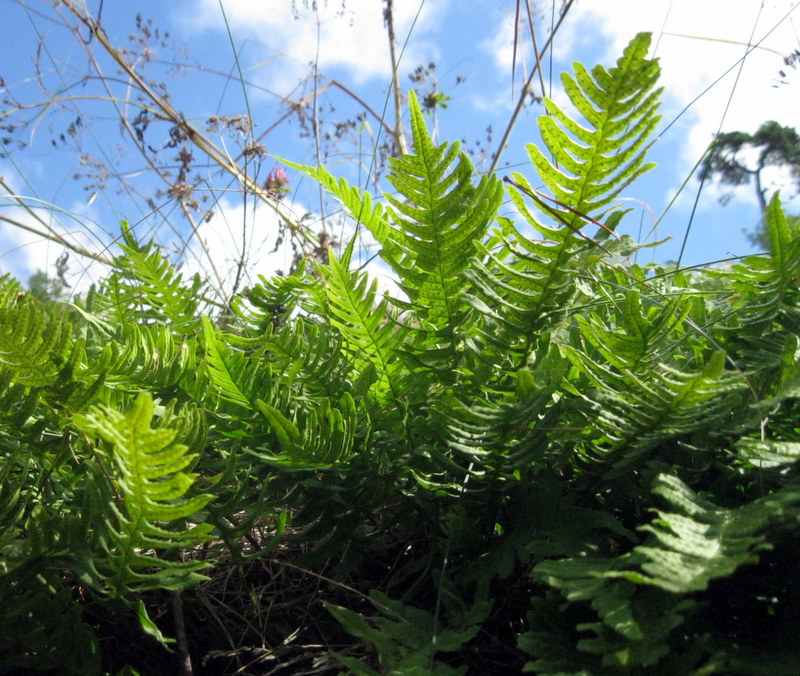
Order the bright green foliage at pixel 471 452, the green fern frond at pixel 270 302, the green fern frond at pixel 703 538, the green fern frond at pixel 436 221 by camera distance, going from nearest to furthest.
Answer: the green fern frond at pixel 703 538, the bright green foliage at pixel 471 452, the green fern frond at pixel 436 221, the green fern frond at pixel 270 302

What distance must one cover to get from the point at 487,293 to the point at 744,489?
Result: 1.17ft

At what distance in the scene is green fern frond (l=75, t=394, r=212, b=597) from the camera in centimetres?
57

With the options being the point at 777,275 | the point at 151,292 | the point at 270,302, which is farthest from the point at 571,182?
the point at 151,292

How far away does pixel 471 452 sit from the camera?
2.48 ft

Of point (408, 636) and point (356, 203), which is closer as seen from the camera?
point (408, 636)

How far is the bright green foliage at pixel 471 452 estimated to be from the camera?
2.02 feet

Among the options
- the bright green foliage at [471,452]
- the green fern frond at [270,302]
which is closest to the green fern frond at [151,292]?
the green fern frond at [270,302]

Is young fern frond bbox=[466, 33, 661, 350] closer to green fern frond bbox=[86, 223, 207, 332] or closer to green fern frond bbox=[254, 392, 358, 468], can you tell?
green fern frond bbox=[254, 392, 358, 468]

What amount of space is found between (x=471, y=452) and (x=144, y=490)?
13.0 inches

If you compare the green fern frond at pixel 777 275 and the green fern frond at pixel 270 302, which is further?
the green fern frond at pixel 270 302

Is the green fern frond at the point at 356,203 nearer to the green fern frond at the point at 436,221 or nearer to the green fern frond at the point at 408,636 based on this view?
the green fern frond at the point at 436,221

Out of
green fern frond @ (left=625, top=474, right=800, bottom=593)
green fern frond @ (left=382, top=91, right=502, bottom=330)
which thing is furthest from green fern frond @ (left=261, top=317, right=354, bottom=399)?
green fern frond @ (left=625, top=474, right=800, bottom=593)

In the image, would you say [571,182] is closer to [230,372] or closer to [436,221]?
[436,221]

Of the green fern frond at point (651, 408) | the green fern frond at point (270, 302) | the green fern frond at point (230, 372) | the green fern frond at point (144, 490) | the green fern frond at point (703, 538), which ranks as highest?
the green fern frond at point (270, 302)
